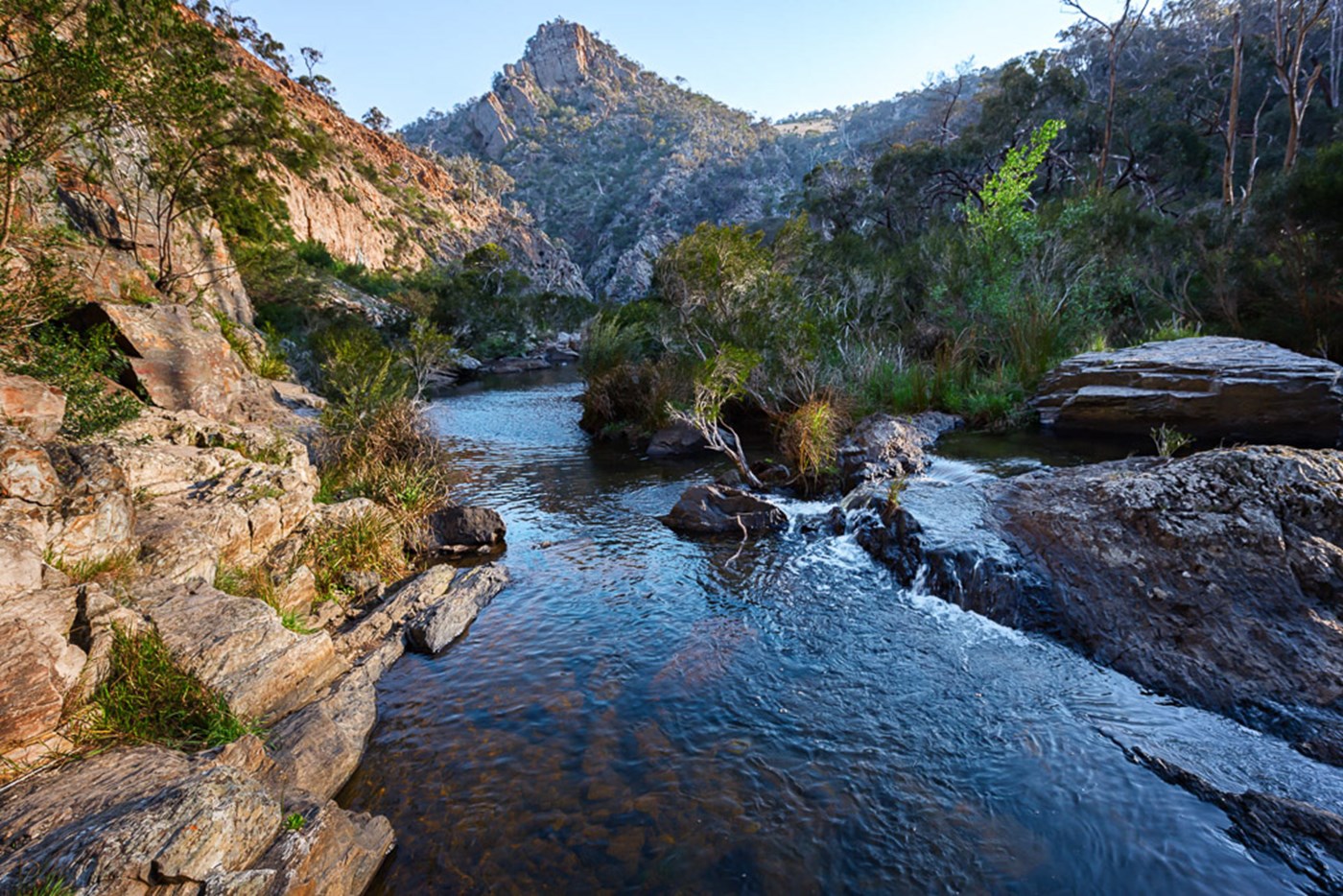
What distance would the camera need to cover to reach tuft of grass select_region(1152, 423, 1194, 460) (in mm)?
8186

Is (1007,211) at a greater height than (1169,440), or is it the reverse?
(1007,211)

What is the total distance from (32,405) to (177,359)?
152 inches

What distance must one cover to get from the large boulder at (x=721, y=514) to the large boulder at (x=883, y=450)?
221 cm

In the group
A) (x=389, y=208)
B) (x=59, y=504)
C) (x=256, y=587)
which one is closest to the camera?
(x=59, y=504)

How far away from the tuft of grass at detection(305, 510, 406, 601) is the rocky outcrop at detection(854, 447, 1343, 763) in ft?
24.4

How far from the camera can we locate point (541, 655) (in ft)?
20.9

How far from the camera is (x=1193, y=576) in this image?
5.50m

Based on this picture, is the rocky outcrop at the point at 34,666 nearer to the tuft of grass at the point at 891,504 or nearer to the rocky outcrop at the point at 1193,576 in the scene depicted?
the rocky outcrop at the point at 1193,576

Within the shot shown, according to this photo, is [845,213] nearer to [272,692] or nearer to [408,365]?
[408,365]

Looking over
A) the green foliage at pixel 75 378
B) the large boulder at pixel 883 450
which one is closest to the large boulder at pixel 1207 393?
the large boulder at pixel 883 450

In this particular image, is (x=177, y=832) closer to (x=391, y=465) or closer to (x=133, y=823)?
(x=133, y=823)

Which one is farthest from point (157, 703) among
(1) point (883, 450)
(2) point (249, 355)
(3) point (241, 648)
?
(2) point (249, 355)

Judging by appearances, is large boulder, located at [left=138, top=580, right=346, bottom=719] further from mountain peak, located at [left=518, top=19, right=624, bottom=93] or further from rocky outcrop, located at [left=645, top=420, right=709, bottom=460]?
mountain peak, located at [left=518, top=19, right=624, bottom=93]

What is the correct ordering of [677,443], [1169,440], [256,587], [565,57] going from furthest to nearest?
[565,57] → [677,443] → [1169,440] → [256,587]
